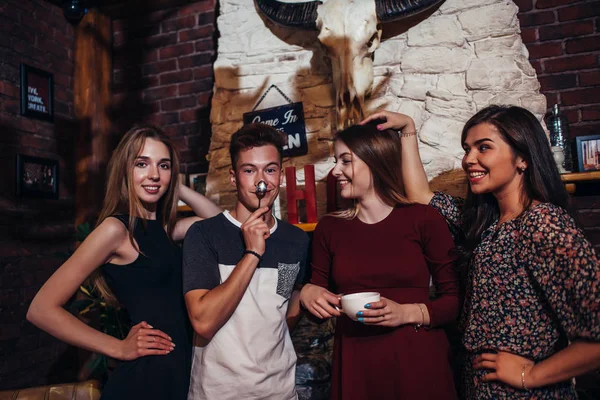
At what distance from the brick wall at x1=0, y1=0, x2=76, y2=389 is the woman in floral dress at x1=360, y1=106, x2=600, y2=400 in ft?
8.92

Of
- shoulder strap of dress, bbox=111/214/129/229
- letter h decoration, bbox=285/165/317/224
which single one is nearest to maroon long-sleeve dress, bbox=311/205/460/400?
shoulder strap of dress, bbox=111/214/129/229

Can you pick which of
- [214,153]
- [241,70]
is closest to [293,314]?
[214,153]

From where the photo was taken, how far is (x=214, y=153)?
9.56 feet

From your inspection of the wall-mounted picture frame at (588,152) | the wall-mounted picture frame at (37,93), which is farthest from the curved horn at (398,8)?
the wall-mounted picture frame at (37,93)

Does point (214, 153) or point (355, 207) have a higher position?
point (214, 153)

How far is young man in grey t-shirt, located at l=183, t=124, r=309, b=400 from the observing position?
134cm

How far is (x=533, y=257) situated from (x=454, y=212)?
481mm

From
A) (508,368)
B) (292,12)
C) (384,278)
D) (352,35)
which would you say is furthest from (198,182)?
(508,368)

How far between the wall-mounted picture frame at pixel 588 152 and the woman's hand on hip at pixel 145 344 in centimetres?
217

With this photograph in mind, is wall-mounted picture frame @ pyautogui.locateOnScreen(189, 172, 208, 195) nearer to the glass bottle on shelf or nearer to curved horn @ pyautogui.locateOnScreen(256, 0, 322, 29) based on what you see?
curved horn @ pyautogui.locateOnScreen(256, 0, 322, 29)

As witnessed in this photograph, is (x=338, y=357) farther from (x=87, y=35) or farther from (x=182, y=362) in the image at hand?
(x=87, y=35)

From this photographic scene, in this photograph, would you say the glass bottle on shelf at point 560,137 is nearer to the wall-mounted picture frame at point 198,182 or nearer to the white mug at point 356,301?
the white mug at point 356,301

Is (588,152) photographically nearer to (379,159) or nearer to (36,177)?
(379,159)

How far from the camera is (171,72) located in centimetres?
349
